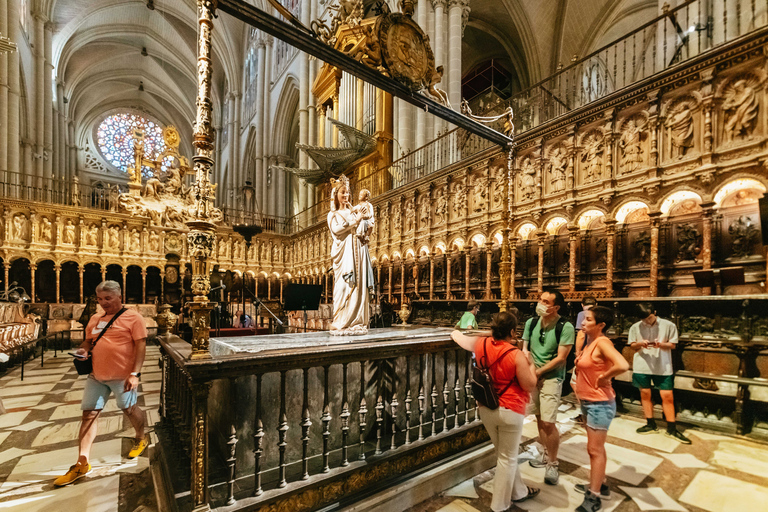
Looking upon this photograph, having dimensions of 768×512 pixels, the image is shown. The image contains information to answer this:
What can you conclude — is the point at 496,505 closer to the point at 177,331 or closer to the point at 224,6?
the point at 224,6

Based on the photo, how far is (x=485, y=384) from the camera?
2404 millimetres

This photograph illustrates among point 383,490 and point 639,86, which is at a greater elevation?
point 639,86

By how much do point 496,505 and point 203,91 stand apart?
363cm

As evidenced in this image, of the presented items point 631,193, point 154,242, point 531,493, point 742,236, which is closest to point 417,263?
point 631,193

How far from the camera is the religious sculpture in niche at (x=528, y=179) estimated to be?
8289 millimetres

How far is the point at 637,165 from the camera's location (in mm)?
6695

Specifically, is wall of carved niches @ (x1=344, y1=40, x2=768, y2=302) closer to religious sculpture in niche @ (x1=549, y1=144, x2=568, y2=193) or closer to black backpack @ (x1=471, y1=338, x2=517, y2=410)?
religious sculpture in niche @ (x1=549, y1=144, x2=568, y2=193)

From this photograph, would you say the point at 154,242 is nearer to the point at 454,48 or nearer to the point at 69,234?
the point at 69,234

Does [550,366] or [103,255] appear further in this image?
[103,255]

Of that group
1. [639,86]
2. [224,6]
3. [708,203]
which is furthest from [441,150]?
[224,6]

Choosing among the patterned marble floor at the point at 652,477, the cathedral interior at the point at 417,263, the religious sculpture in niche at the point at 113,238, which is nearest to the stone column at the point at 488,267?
the cathedral interior at the point at 417,263

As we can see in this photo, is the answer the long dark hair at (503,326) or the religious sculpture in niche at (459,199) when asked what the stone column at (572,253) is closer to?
the religious sculpture in niche at (459,199)

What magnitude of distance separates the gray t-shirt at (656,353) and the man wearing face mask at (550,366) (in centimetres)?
200

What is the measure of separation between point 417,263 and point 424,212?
1.58 m
